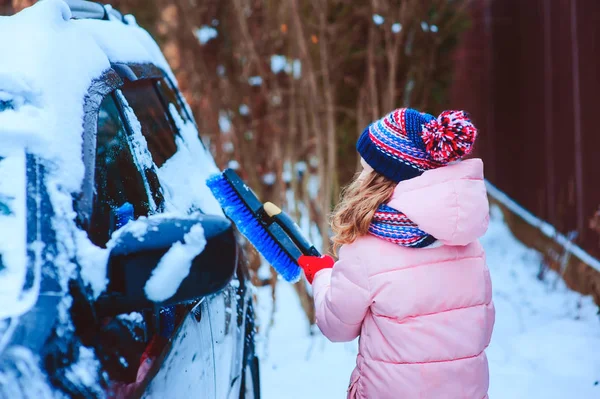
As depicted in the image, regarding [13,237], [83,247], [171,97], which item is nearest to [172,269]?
[83,247]

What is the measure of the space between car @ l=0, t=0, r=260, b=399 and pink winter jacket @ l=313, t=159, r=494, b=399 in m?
0.48

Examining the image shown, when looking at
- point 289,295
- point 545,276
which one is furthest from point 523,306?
point 289,295

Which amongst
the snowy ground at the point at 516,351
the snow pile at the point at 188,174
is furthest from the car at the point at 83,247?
the snowy ground at the point at 516,351

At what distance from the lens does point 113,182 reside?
5.67 feet

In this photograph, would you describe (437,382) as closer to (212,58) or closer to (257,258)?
(257,258)

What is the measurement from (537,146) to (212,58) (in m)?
3.53

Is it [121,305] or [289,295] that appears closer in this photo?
[121,305]

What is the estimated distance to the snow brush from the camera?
246 cm

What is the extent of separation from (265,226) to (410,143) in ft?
2.38

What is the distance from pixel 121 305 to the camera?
143 centimetres

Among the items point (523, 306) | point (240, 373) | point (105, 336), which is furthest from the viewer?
point (523, 306)

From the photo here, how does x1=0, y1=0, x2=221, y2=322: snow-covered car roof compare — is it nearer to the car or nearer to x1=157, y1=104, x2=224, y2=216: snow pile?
the car

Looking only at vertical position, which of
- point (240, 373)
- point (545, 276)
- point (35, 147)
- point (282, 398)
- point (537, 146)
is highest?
point (35, 147)

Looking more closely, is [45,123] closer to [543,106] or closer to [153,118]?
[153,118]
